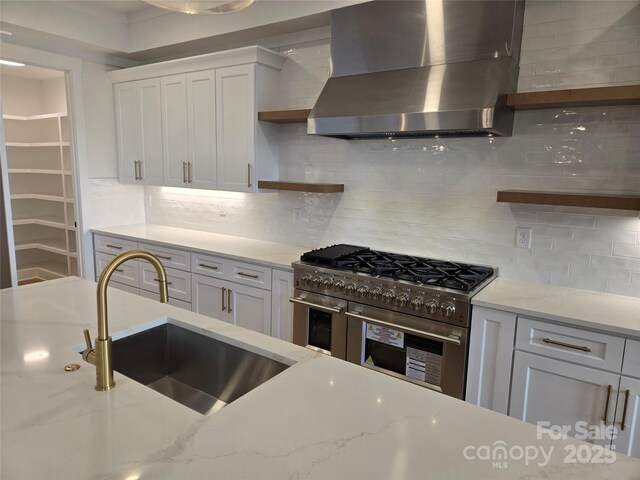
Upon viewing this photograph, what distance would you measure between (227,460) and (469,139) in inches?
93.8

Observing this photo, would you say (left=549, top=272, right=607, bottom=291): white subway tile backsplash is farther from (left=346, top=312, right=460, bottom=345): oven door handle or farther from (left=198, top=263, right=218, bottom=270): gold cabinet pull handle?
(left=198, top=263, right=218, bottom=270): gold cabinet pull handle

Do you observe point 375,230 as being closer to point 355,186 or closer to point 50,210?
point 355,186

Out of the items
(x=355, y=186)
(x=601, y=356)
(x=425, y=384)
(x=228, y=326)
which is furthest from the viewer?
(x=355, y=186)

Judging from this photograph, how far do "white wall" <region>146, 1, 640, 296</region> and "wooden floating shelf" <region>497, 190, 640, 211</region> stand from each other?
229mm

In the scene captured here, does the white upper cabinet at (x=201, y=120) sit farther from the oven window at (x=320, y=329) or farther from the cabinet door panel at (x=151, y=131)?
the oven window at (x=320, y=329)

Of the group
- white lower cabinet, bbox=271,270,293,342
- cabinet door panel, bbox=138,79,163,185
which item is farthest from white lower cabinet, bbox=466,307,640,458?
cabinet door panel, bbox=138,79,163,185

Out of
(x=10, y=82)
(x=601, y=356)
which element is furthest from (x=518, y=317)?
(x=10, y=82)

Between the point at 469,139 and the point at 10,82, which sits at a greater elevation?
the point at 10,82

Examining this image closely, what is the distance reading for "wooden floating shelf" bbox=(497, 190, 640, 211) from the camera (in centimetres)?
207

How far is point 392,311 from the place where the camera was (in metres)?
2.45

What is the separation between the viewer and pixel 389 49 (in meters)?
2.67

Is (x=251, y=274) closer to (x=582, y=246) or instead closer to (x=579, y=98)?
(x=582, y=246)

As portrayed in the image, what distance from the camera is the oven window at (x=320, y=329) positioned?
2764 mm

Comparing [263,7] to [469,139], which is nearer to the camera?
Result: [469,139]
